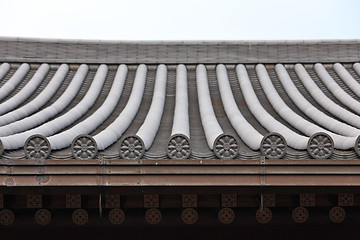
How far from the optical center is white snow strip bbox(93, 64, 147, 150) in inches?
176

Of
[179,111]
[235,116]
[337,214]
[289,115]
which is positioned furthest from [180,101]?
[337,214]

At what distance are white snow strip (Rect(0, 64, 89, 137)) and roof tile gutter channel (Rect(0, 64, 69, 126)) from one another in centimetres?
18

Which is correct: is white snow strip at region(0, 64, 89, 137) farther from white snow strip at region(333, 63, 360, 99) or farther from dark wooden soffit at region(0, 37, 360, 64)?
white snow strip at region(333, 63, 360, 99)

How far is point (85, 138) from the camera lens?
3977mm

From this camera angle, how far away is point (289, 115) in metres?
5.79

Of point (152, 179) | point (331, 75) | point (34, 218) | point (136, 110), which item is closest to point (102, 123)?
point (136, 110)

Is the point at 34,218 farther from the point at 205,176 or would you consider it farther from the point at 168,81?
the point at 168,81

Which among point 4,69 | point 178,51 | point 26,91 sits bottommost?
point 26,91

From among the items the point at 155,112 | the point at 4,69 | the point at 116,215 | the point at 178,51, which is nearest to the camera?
the point at 116,215

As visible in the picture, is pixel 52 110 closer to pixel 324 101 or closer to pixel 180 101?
pixel 180 101

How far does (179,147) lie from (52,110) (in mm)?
2501

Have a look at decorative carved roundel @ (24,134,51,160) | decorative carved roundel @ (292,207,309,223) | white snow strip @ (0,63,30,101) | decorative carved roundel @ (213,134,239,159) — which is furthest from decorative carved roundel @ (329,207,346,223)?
white snow strip @ (0,63,30,101)

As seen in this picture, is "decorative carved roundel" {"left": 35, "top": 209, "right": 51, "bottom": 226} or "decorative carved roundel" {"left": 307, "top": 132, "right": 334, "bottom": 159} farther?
"decorative carved roundel" {"left": 35, "top": 209, "right": 51, "bottom": 226}

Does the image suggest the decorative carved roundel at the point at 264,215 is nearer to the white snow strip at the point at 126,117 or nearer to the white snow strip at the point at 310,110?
the white snow strip at the point at 310,110
